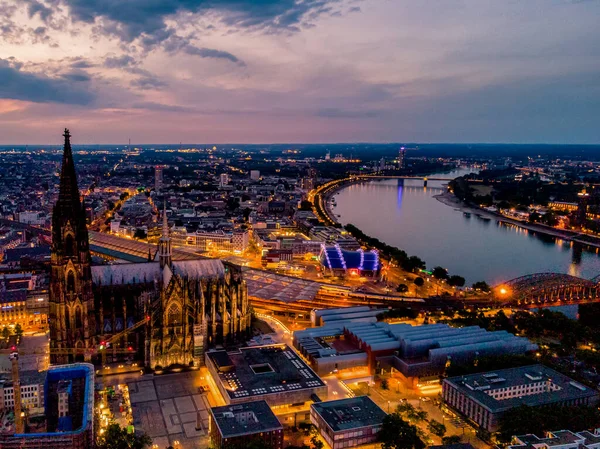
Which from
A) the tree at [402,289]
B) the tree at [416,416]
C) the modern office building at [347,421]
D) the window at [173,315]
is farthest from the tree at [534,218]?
the window at [173,315]

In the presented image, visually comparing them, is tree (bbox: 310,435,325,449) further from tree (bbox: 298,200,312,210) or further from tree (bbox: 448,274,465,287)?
tree (bbox: 298,200,312,210)

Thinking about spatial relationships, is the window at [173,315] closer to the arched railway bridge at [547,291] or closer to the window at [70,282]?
the window at [70,282]

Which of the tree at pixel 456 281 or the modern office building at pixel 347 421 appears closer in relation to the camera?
the modern office building at pixel 347 421

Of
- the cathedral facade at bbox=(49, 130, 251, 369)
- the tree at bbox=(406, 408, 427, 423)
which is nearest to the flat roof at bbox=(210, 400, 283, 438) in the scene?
the tree at bbox=(406, 408, 427, 423)

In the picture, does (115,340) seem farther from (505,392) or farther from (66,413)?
(505,392)

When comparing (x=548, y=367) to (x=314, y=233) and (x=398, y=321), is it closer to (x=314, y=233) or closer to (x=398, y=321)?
(x=398, y=321)

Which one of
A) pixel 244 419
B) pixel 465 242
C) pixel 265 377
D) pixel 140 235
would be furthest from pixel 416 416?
pixel 465 242
